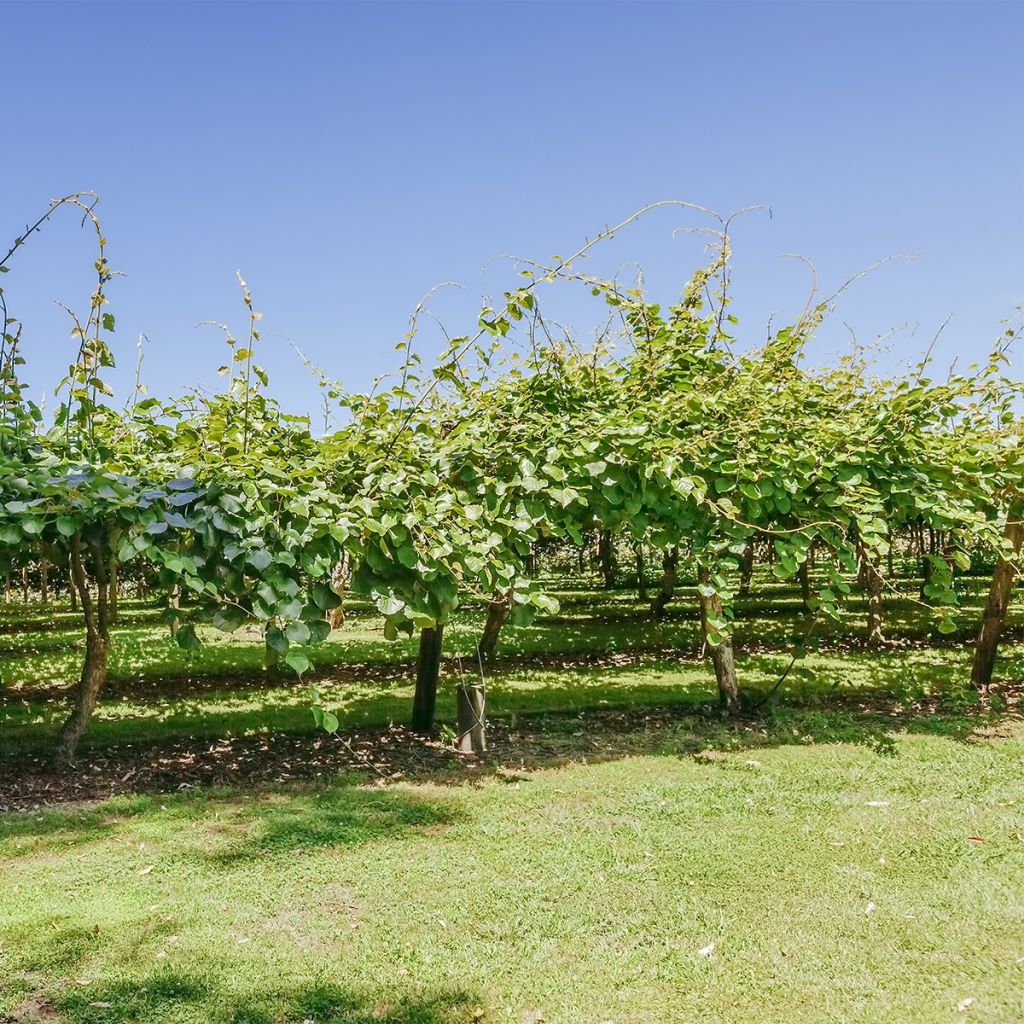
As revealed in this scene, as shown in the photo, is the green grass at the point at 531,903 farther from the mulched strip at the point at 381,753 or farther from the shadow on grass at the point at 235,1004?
the mulched strip at the point at 381,753

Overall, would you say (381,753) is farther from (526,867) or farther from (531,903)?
(531,903)

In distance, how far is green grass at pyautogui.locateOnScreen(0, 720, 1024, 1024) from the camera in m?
3.41

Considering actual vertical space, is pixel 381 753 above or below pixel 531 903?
below

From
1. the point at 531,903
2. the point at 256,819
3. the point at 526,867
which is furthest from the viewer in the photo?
the point at 256,819

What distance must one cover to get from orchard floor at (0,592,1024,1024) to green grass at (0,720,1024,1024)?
0.02 metres

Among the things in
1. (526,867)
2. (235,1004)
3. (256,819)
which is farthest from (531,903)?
(256,819)

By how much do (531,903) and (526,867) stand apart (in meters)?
0.51

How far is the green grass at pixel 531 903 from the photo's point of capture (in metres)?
3.41

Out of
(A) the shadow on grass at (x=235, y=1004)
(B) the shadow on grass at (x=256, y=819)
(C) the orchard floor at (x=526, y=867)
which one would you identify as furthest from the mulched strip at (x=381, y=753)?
(A) the shadow on grass at (x=235, y=1004)

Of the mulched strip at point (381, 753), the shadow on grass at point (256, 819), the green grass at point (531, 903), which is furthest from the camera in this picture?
the mulched strip at point (381, 753)

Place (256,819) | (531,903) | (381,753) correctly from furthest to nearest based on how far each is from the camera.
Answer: (381,753) < (256,819) < (531,903)

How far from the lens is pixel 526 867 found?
15.8ft

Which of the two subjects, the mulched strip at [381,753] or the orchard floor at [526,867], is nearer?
the orchard floor at [526,867]

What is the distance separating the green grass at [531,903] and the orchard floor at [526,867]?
0.7 inches
